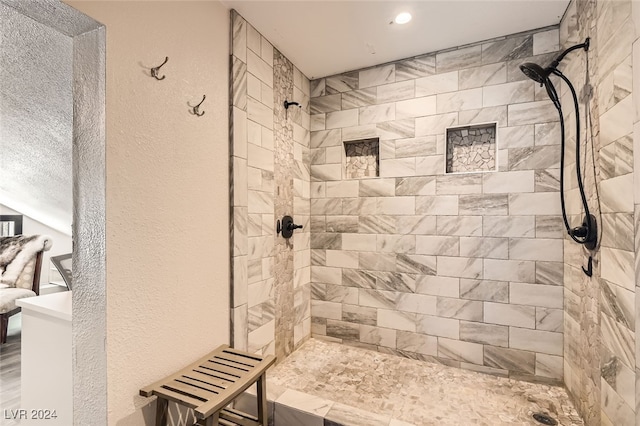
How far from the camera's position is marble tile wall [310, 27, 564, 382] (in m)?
1.93

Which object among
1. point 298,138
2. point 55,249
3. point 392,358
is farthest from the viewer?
point 55,249

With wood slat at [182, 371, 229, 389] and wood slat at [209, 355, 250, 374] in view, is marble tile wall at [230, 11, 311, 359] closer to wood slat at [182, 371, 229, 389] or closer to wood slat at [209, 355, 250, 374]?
wood slat at [209, 355, 250, 374]

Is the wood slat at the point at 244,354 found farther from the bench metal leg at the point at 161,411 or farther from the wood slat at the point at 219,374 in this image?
the bench metal leg at the point at 161,411

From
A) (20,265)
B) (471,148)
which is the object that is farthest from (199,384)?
(20,265)

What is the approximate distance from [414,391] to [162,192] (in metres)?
1.95

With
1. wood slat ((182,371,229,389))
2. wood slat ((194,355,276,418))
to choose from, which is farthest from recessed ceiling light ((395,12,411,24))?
wood slat ((182,371,229,389))

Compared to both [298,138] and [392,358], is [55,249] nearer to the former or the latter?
[298,138]

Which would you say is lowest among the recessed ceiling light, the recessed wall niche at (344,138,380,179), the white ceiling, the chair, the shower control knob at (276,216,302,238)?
the chair

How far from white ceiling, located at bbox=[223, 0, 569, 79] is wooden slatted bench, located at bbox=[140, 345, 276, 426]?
2.08 meters

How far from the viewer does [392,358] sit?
2.30 meters

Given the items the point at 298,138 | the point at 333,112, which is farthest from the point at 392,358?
the point at 333,112

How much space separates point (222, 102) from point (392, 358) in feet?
7.54

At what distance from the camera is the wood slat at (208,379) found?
1270mm

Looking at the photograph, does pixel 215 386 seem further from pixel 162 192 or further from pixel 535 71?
pixel 535 71
